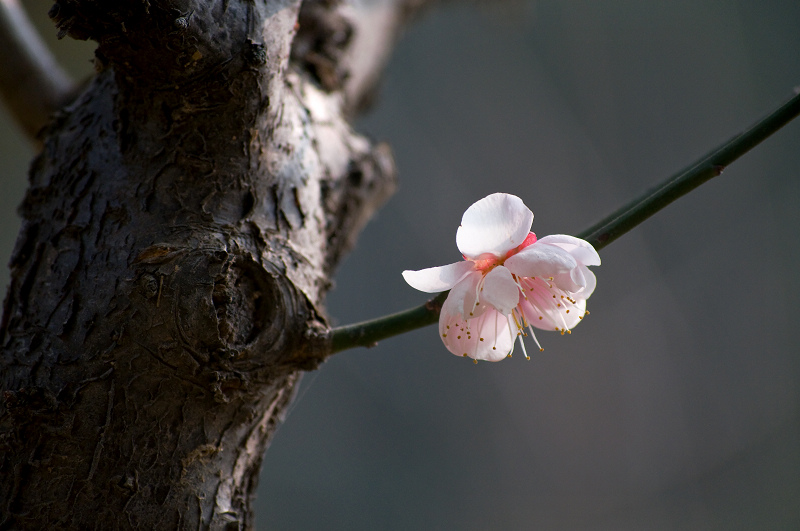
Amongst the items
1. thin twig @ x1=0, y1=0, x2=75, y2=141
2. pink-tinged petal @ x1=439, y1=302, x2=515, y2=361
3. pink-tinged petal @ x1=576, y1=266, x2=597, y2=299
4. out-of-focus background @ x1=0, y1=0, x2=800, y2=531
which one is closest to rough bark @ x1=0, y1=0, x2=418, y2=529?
pink-tinged petal @ x1=439, y1=302, x2=515, y2=361

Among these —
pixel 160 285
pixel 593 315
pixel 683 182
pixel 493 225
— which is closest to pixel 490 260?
pixel 493 225

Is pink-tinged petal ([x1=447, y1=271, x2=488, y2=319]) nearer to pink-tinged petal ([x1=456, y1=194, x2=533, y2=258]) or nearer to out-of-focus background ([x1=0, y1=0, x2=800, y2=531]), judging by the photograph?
pink-tinged petal ([x1=456, y1=194, x2=533, y2=258])

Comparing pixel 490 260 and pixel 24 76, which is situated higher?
pixel 24 76

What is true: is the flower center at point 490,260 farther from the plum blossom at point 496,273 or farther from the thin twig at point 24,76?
the thin twig at point 24,76

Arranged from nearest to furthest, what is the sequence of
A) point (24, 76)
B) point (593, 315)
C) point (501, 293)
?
point (501, 293)
point (24, 76)
point (593, 315)

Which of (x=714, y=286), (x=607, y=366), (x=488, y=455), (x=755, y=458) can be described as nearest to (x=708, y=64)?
(x=714, y=286)

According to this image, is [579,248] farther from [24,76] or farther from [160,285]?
[24,76]

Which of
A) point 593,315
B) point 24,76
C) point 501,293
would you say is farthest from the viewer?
point 593,315

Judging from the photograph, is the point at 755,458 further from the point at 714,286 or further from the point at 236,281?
the point at 236,281
